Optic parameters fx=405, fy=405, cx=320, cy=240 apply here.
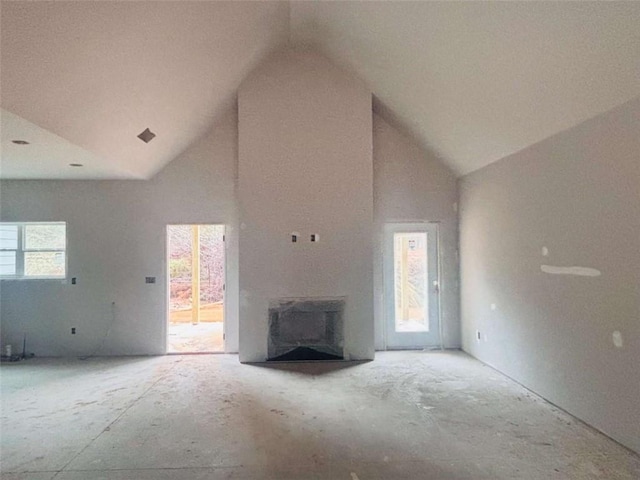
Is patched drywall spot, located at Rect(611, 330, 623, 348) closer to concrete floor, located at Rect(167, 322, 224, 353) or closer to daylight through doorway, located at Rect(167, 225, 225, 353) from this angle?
concrete floor, located at Rect(167, 322, 224, 353)

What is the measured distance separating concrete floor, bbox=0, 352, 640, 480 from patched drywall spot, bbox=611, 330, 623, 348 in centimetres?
72

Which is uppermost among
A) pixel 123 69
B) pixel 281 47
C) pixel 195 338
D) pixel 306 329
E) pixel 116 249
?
pixel 281 47

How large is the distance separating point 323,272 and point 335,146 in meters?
1.70

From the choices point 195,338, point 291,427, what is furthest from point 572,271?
point 195,338

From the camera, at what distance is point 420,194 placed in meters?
5.99

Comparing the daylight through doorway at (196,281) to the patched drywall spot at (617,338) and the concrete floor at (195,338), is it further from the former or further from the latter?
the patched drywall spot at (617,338)

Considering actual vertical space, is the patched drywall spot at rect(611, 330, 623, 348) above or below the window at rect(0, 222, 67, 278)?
below

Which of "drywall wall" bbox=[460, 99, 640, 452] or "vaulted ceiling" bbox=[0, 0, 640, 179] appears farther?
"drywall wall" bbox=[460, 99, 640, 452]

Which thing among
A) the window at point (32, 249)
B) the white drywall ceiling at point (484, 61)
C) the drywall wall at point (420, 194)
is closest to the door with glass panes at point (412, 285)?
the drywall wall at point (420, 194)

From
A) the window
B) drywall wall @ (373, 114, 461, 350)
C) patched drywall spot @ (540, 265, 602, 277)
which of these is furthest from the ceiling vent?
patched drywall spot @ (540, 265, 602, 277)

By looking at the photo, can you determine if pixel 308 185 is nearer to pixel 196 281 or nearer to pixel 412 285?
pixel 412 285

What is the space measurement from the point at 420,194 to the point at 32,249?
572cm

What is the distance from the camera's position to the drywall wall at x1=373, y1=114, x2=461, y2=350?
19.6 feet

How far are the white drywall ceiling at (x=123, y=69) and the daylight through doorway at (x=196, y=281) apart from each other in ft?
11.3
